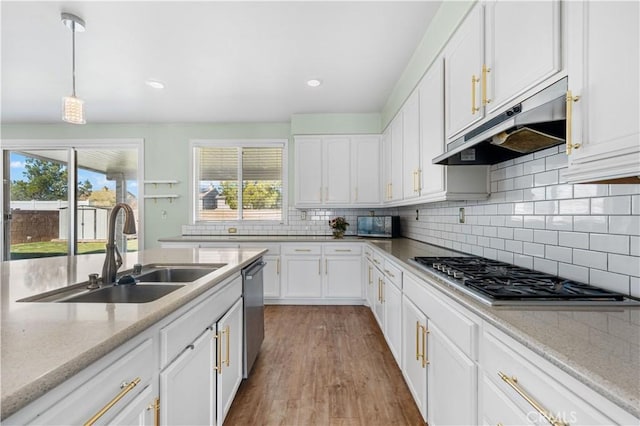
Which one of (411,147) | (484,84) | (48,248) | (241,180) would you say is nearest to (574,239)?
(484,84)

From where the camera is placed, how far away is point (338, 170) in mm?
4109

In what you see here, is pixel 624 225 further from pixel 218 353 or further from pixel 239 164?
pixel 239 164

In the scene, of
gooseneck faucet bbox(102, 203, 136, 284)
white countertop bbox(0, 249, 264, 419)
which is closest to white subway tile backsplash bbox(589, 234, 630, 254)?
white countertop bbox(0, 249, 264, 419)

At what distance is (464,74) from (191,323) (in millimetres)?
1881

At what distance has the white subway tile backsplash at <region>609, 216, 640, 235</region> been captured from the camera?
40.6 inches

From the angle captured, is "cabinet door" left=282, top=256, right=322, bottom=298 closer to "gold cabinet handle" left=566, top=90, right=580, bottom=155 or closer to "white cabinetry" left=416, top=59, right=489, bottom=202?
"white cabinetry" left=416, top=59, right=489, bottom=202

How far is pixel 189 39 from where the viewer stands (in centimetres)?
237

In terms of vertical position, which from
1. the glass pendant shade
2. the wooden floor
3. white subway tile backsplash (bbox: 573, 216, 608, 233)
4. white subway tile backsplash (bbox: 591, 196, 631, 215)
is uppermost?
the glass pendant shade

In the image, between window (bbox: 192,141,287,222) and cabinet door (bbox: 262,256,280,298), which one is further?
window (bbox: 192,141,287,222)

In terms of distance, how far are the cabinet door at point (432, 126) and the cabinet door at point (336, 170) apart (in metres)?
1.73

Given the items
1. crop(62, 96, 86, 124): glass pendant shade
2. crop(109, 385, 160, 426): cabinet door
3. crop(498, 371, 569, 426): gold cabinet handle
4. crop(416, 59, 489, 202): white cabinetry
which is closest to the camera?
crop(498, 371, 569, 426): gold cabinet handle

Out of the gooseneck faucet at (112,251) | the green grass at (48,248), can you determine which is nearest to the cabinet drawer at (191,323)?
the gooseneck faucet at (112,251)

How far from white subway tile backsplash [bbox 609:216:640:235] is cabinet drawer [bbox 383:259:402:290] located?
1169mm

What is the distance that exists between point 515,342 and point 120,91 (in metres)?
4.16
